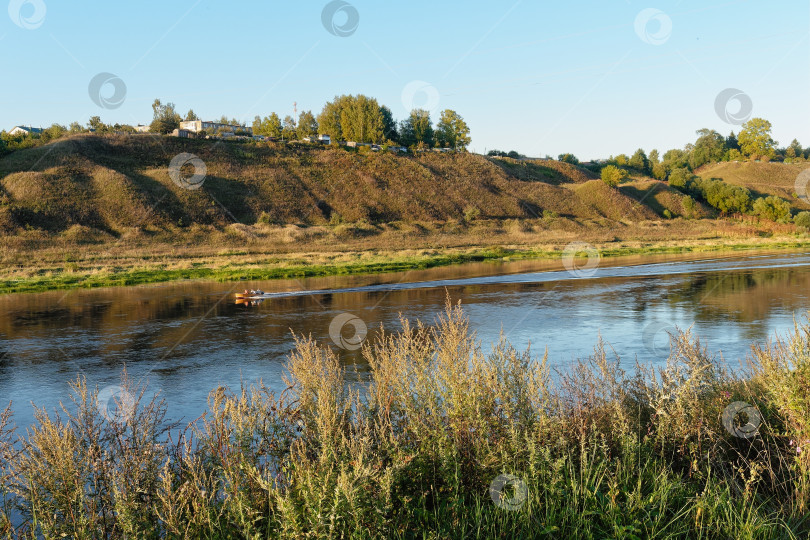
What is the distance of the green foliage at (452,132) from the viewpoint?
403ft

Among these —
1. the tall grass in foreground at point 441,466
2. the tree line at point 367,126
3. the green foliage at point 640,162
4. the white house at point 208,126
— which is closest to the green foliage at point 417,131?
the tree line at point 367,126

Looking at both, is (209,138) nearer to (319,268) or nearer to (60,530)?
(319,268)

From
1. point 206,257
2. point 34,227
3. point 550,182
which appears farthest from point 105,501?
point 550,182

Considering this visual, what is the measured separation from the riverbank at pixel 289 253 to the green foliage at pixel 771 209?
762 inches

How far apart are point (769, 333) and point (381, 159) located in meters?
86.4

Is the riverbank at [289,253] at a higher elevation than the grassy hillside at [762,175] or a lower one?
lower

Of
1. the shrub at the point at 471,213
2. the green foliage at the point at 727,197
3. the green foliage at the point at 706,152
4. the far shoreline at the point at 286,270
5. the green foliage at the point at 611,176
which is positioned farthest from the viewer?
the green foliage at the point at 706,152

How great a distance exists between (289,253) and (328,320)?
30.3 metres

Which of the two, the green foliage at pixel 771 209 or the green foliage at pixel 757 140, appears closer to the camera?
the green foliage at pixel 771 209

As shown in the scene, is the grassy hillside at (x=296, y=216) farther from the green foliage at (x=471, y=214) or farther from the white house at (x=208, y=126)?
the white house at (x=208, y=126)

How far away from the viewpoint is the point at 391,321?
1702 centimetres

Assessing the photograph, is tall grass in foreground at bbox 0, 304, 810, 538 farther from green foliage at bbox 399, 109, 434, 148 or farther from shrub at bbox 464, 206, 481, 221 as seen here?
green foliage at bbox 399, 109, 434, 148

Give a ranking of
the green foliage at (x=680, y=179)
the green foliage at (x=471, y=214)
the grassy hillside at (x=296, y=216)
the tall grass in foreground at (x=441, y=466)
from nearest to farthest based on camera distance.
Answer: the tall grass in foreground at (x=441, y=466) < the grassy hillside at (x=296, y=216) < the green foliage at (x=471, y=214) < the green foliage at (x=680, y=179)

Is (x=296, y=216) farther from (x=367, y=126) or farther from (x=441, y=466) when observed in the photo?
(x=441, y=466)
